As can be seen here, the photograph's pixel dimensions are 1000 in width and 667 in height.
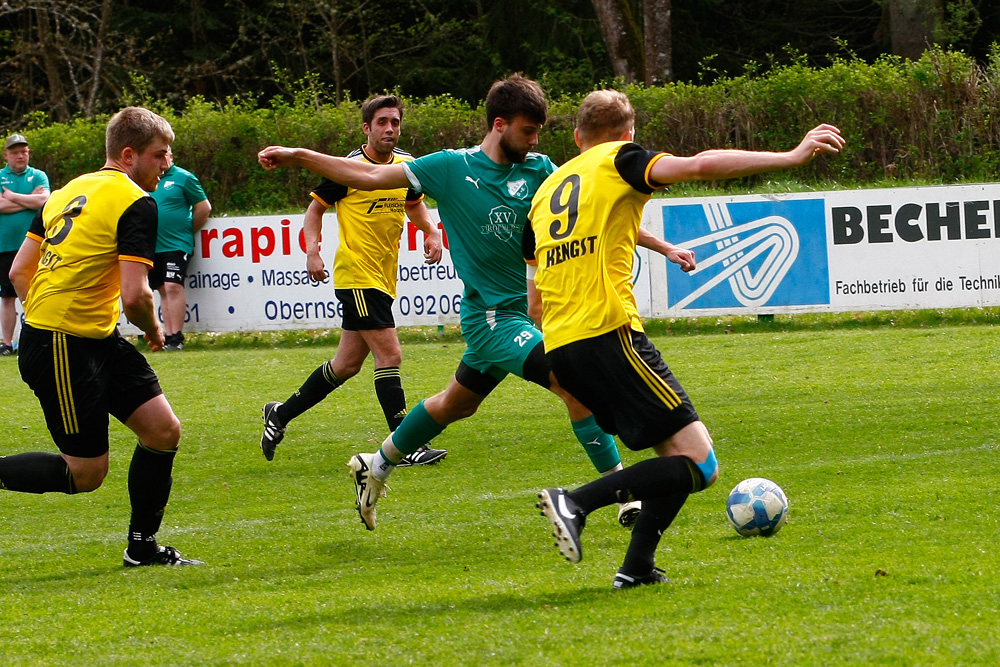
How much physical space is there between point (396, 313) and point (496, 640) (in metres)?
11.5

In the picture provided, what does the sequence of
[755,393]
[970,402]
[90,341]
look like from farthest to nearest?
[755,393] < [970,402] < [90,341]

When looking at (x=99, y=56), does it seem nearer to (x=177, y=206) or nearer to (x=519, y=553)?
(x=177, y=206)

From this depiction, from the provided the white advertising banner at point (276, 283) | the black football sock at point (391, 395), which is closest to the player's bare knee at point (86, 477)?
the black football sock at point (391, 395)

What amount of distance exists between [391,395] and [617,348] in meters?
3.77

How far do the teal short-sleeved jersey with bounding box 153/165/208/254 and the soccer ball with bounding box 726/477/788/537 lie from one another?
36.0ft

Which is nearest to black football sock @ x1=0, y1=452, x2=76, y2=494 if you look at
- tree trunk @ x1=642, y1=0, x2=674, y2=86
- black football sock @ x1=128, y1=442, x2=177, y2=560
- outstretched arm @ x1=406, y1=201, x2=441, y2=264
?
black football sock @ x1=128, y1=442, x2=177, y2=560

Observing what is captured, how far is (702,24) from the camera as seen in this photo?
1206 inches

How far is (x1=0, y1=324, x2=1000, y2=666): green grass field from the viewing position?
407 centimetres

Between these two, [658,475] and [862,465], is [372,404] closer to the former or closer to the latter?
[862,465]

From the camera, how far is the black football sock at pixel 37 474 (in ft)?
18.1

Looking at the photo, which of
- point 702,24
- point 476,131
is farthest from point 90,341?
point 702,24

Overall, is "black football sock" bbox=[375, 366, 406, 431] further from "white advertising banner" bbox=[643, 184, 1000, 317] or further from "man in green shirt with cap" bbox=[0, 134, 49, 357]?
"man in green shirt with cap" bbox=[0, 134, 49, 357]

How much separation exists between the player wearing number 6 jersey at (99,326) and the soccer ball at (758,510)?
2.41 metres

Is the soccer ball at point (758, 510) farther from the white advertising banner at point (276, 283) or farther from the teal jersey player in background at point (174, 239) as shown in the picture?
the teal jersey player in background at point (174, 239)
